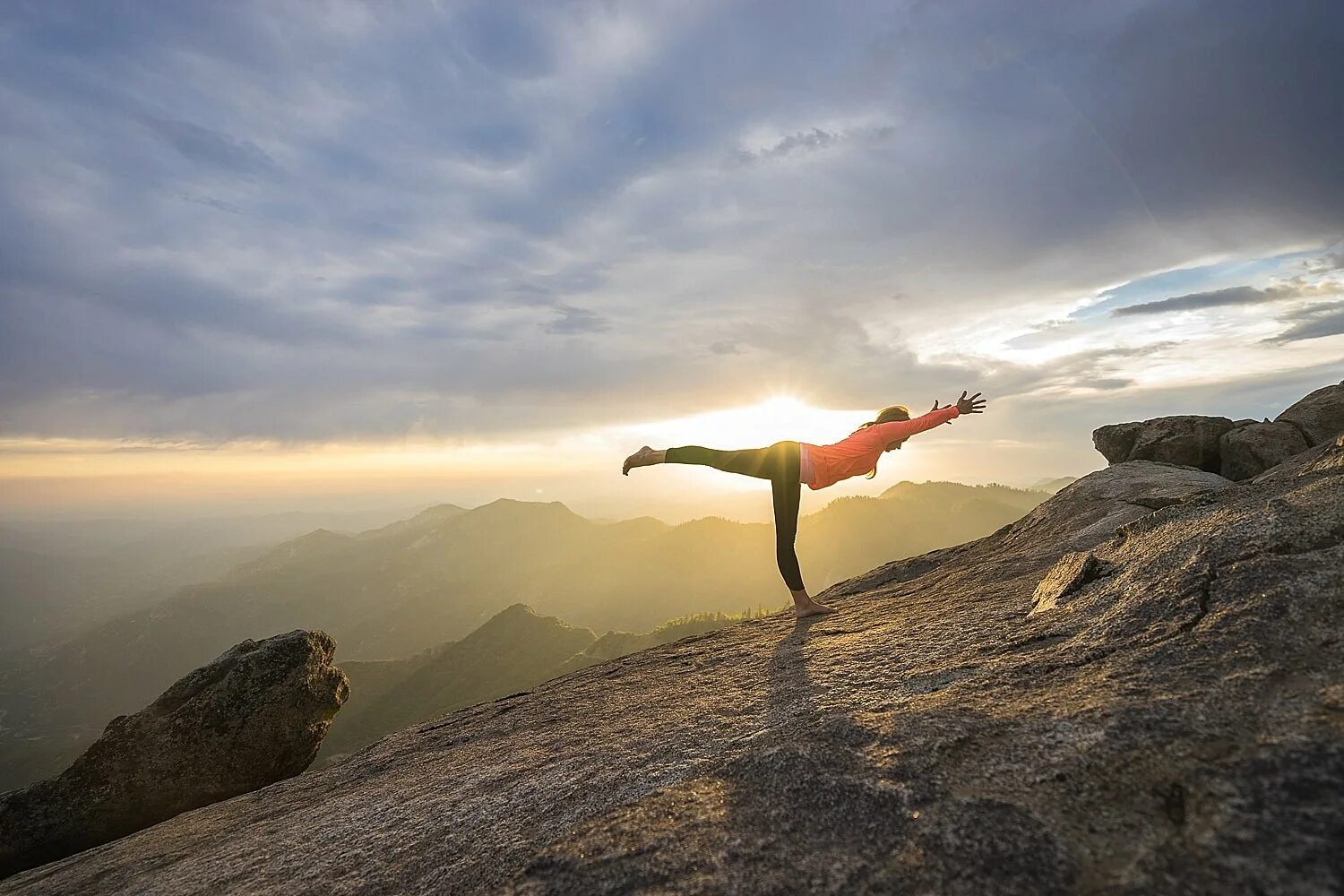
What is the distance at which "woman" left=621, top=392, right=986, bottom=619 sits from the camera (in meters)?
11.9

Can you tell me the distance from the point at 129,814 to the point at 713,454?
14.0 m

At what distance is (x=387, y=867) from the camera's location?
6.12 m

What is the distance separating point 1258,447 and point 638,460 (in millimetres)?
17467

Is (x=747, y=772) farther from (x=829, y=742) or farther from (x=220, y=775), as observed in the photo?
(x=220, y=775)

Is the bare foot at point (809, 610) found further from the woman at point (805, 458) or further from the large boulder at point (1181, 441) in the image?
the large boulder at point (1181, 441)

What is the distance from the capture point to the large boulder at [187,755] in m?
11.9

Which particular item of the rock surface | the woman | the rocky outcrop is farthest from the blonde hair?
the rocky outcrop

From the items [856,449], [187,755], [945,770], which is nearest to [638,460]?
[856,449]

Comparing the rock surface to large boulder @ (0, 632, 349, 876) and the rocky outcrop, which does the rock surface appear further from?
the rocky outcrop

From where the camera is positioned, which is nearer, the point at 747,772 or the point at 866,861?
the point at 866,861

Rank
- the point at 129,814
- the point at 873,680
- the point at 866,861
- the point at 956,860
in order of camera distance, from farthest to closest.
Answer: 1. the point at 129,814
2. the point at 873,680
3. the point at 866,861
4. the point at 956,860

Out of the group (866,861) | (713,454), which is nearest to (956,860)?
(866,861)

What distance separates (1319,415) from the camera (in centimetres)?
1697

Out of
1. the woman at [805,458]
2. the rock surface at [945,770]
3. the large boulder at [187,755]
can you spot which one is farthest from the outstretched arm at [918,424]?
the large boulder at [187,755]
